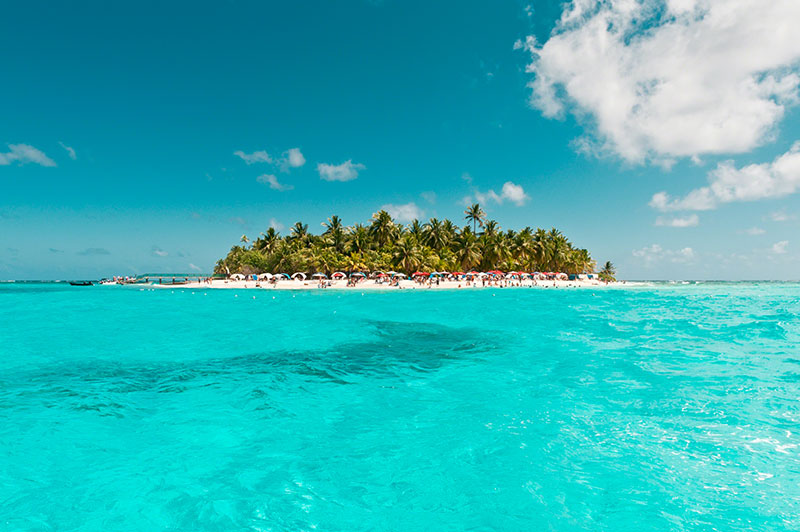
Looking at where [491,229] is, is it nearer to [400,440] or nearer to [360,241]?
[360,241]

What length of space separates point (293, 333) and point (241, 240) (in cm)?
9045

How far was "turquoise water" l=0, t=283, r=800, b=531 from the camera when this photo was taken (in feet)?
18.3

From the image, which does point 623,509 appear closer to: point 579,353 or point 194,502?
point 194,502

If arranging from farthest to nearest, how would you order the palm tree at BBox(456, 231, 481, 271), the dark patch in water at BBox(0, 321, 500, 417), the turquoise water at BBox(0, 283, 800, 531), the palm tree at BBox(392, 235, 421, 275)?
the palm tree at BBox(456, 231, 481, 271) < the palm tree at BBox(392, 235, 421, 275) < the dark patch in water at BBox(0, 321, 500, 417) < the turquoise water at BBox(0, 283, 800, 531)

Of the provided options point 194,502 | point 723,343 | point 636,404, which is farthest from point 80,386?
point 723,343

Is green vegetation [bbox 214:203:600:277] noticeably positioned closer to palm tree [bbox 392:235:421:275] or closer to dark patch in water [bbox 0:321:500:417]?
palm tree [bbox 392:235:421:275]

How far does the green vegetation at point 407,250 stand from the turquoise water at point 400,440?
200 ft

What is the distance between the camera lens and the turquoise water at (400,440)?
5566mm

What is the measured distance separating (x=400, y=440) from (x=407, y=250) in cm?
6947

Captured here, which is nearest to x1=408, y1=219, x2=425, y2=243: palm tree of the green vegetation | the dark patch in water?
the green vegetation

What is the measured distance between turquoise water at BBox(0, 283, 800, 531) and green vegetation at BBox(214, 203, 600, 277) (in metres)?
60.9

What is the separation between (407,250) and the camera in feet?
253

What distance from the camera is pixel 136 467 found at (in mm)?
6906

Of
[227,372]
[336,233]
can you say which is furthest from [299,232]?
[227,372]
